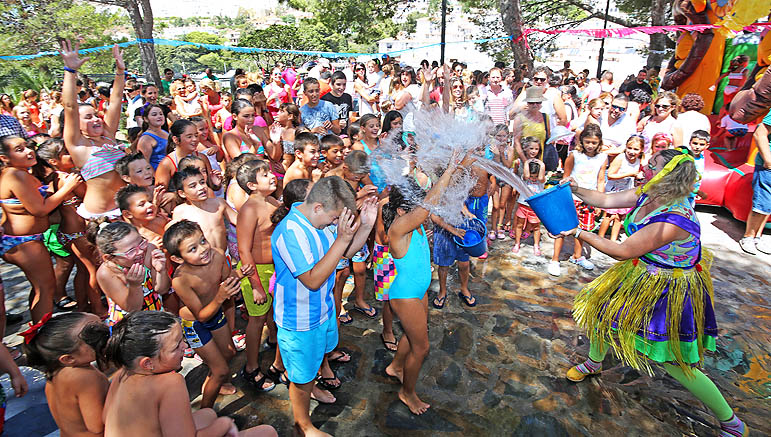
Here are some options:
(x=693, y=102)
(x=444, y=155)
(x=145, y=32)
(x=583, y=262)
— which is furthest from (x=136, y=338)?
(x=145, y=32)

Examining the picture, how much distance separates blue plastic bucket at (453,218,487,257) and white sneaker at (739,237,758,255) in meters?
3.84

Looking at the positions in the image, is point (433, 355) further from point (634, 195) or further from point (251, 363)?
point (634, 195)

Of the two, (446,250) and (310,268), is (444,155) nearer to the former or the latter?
(310,268)

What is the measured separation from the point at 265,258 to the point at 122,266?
0.97 m

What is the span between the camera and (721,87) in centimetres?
812

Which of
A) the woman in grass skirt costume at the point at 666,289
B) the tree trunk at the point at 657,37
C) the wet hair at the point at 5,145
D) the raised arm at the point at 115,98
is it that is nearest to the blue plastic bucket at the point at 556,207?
the woman in grass skirt costume at the point at 666,289

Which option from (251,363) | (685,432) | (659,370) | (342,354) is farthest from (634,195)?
(251,363)

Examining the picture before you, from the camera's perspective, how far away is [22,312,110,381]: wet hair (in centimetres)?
195

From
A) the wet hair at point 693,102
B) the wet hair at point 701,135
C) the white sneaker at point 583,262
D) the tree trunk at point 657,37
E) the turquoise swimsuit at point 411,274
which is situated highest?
the tree trunk at point 657,37

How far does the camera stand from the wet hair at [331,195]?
2.40 metres

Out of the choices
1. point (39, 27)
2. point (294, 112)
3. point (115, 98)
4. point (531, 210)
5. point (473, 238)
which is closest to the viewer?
point (473, 238)

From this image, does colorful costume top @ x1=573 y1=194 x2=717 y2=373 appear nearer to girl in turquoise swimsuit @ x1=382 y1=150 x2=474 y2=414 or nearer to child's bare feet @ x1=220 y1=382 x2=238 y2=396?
girl in turquoise swimsuit @ x1=382 y1=150 x2=474 y2=414

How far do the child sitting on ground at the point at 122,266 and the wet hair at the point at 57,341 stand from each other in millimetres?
493

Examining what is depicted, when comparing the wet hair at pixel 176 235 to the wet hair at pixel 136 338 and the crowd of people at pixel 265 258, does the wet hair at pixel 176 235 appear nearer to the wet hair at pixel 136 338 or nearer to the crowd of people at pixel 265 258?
Answer: the crowd of people at pixel 265 258
